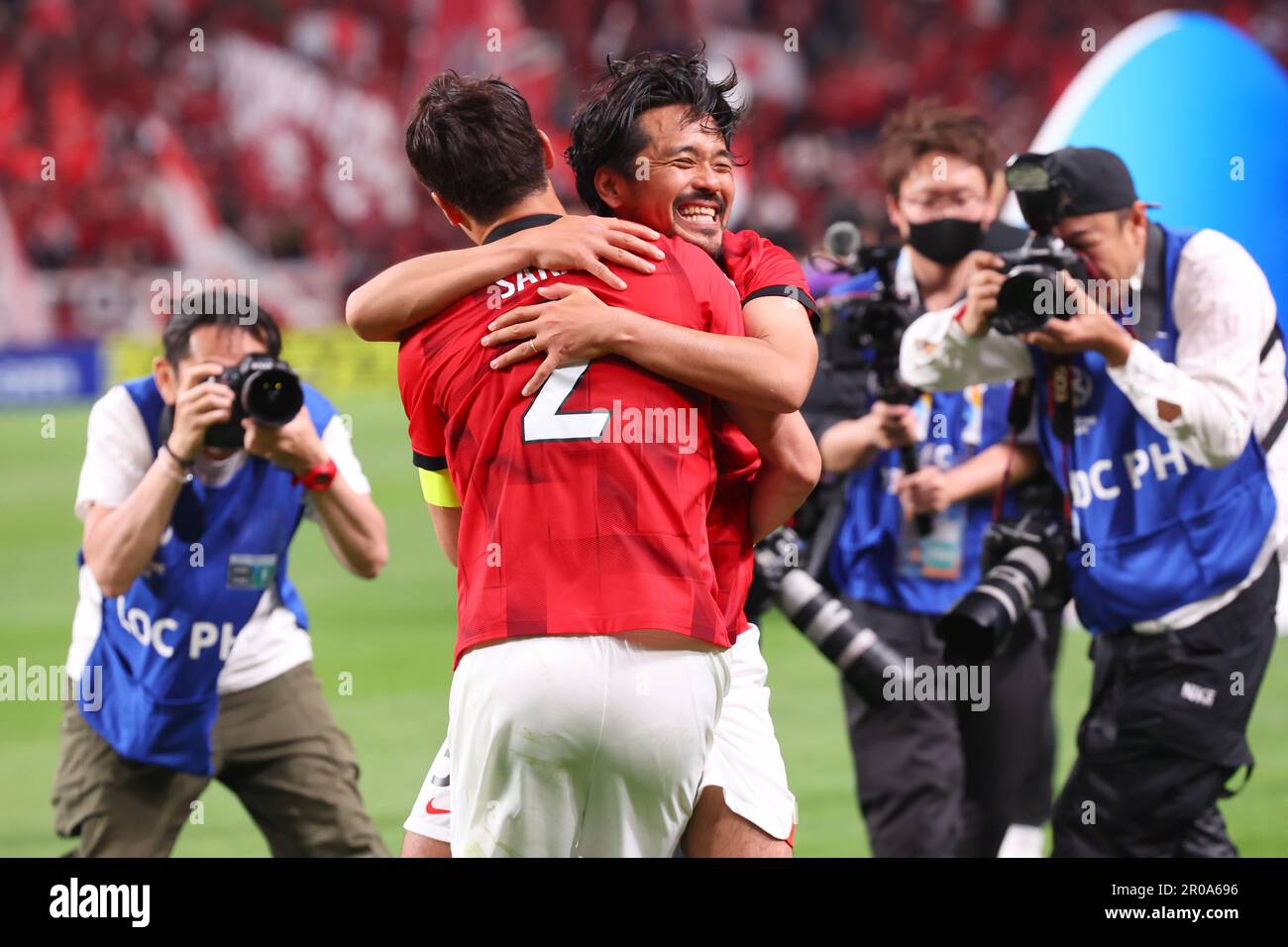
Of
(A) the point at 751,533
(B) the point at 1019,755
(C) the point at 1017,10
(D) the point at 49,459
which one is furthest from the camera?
(C) the point at 1017,10

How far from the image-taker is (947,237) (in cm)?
558

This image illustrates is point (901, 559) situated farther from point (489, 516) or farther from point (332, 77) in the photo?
point (332, 77)

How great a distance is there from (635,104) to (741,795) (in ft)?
4.46

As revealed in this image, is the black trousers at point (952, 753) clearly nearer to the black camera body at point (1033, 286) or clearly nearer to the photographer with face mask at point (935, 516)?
the photographer with face mask at point (935, 516)

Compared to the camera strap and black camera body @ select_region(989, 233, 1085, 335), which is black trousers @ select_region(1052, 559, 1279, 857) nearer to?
the camera strap

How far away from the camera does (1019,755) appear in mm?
5594

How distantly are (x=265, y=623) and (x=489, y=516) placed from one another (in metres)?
2.19

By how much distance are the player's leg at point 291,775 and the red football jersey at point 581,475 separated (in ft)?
6.19

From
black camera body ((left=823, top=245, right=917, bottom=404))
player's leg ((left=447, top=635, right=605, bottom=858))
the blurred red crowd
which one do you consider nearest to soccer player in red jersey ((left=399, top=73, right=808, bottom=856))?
player's leg ((left=447, top=635, right=605, bottom=858))

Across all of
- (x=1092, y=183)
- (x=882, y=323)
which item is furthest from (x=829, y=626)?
(x=1092, y=183)

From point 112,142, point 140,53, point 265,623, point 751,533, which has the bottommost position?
point 265,623

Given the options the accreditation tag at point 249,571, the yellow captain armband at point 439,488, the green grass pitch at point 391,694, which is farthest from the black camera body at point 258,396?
the green grass pitch at point 391,694

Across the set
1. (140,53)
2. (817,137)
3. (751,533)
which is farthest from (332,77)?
(751,533)

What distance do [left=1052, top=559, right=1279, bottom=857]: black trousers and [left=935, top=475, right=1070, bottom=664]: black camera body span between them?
0.30 meters
